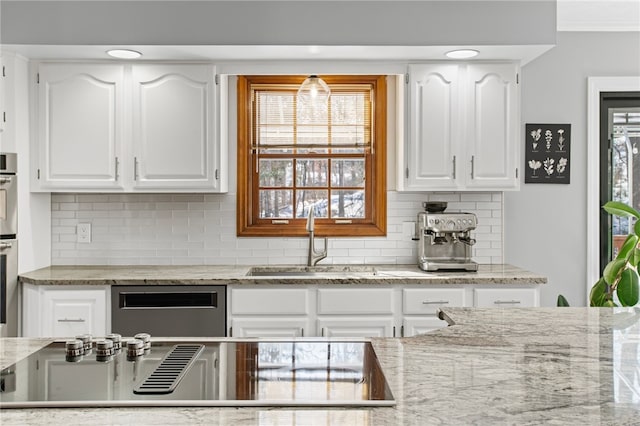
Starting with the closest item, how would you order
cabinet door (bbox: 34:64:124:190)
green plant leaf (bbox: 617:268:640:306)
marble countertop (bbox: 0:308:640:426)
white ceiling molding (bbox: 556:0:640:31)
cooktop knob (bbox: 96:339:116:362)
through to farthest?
marble countertop (bbox: 0:308:640:426) < cooktop knob (bbox: 96:339:116:362) < green plant leaf (bbox: 617:268:640:306) < cabinet door (bbox: 34:64:124:190) < white ceiling molding (bbox: 556:0:640:31)

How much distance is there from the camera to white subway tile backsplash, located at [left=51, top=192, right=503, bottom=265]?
158 inches

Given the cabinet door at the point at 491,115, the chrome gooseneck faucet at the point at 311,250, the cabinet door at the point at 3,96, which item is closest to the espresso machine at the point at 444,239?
the cabinet door at the point at 491,115

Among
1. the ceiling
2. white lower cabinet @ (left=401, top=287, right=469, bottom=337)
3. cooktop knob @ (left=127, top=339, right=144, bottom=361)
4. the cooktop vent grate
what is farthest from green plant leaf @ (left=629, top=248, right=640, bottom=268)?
cooktop knob @ (left=127, top=339, right=144, bottom=361)

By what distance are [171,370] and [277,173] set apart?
9.06 ft

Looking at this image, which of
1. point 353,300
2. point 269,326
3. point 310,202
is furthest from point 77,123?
point 353,300

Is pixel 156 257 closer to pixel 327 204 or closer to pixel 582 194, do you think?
pixel 327 204

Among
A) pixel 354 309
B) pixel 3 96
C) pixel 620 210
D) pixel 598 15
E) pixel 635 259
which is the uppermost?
pixel 598 15

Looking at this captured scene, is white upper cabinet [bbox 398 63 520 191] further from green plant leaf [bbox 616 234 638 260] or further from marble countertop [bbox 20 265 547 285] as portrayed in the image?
green plant leaf [bbox 616 234 638 260]

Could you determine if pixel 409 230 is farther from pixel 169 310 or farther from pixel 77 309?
pixel 77 309

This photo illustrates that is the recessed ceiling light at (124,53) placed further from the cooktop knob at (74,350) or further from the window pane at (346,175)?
the cooktop knob at (74,350)

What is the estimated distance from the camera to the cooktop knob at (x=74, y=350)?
5.24 feet

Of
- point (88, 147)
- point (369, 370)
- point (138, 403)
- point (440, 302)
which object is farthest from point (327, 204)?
point (138, 403)

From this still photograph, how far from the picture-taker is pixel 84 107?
3.63 metres

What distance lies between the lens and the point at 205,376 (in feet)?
4.68
